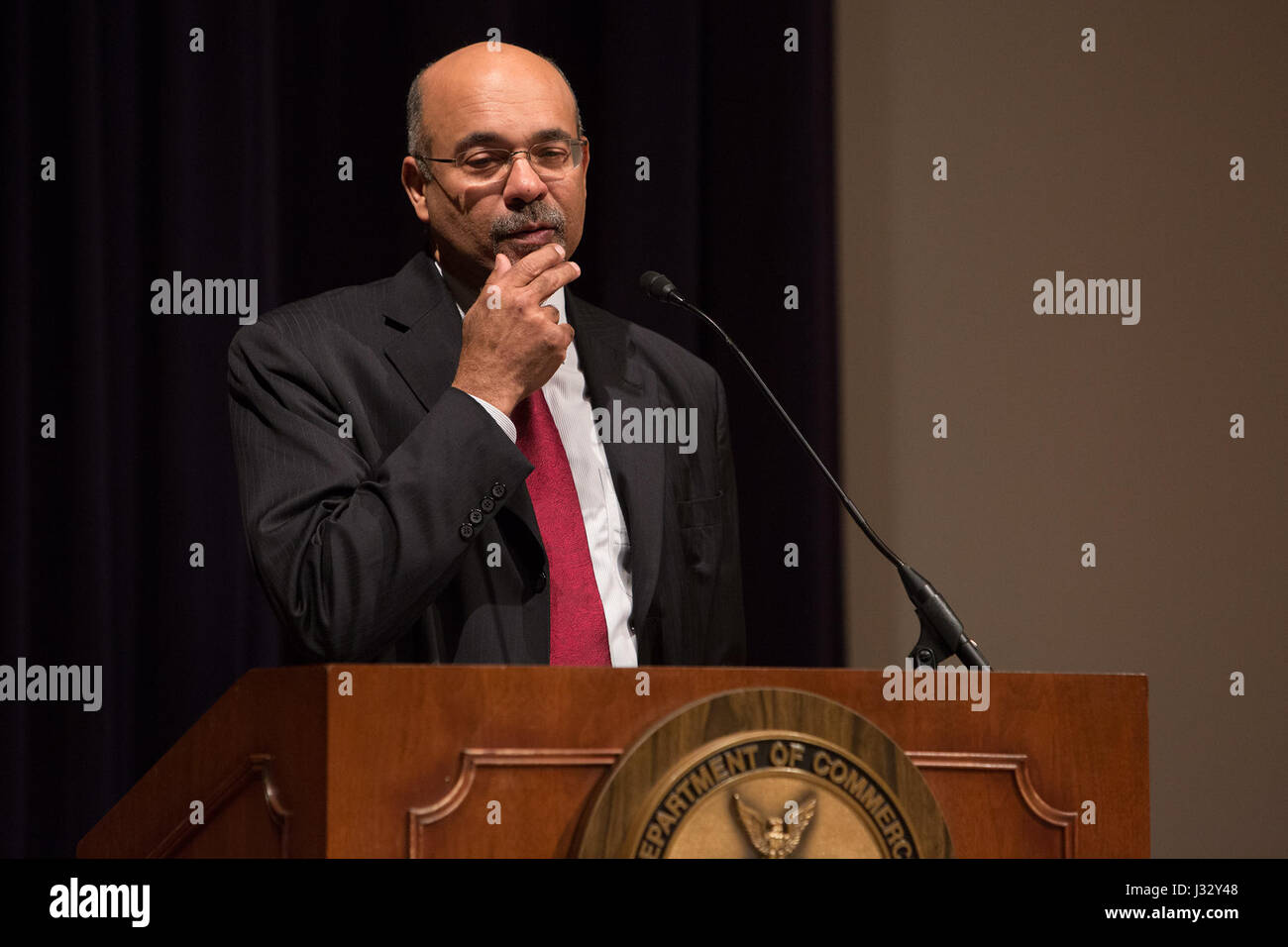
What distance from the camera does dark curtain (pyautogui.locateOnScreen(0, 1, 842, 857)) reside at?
2.82 metres

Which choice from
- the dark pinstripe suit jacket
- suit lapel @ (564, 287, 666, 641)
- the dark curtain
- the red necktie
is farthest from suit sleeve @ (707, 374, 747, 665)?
the dark curtain

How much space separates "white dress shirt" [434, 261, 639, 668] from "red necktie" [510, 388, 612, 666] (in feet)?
0.08

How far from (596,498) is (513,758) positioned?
A: 79 cm

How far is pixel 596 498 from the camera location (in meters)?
1.98

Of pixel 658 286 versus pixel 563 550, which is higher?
pixel 658 286

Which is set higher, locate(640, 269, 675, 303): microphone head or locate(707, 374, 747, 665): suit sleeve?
locate(640, 269, 675, 303): microphone head

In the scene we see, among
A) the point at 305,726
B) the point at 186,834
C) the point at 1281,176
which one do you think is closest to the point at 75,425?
the point at 186,834

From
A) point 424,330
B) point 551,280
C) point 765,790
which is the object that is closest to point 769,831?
point 765,790

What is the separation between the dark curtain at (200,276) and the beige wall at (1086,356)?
1.19 ft

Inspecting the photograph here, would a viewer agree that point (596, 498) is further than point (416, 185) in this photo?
A: No

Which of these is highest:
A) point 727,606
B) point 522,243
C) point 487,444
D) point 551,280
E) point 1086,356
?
point 1086,356

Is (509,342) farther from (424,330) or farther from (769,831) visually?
(769,831)

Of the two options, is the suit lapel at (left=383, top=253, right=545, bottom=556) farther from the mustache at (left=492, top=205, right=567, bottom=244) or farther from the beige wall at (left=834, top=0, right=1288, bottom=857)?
the beige wall at (left=834, top=0, right=1288, bottom=857)
